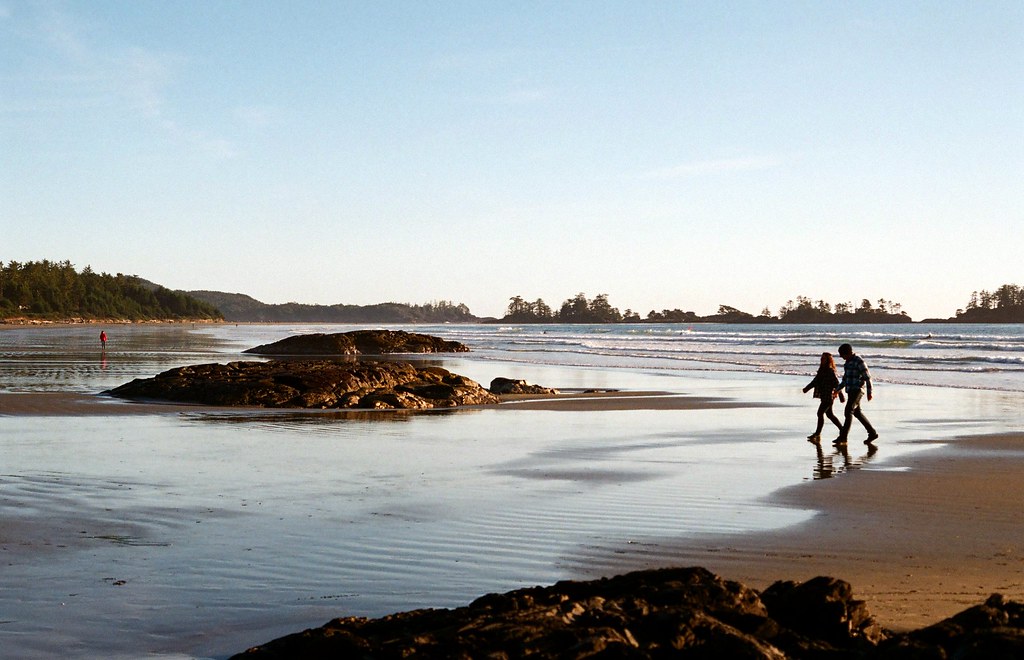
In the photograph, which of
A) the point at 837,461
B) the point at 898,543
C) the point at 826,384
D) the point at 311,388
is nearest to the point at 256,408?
the point at 311,388

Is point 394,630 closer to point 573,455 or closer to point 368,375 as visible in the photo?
point 573,455

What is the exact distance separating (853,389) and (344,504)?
9366 mm

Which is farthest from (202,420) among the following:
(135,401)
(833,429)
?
(833,429)

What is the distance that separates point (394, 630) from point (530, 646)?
31.0 inches

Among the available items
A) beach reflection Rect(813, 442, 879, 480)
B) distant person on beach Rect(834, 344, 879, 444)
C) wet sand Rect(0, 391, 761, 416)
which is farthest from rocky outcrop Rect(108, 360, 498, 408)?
beach reflection Rect(813, 442, 879, 480)

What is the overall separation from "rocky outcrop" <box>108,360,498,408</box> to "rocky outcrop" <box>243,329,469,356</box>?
80.8 feet

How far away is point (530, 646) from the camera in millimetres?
4113

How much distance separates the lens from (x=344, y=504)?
9.16m

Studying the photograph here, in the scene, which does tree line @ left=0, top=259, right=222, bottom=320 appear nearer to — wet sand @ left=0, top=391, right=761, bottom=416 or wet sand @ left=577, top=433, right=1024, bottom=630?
wet sand @ left=0, top=391, right=761, bottom=416

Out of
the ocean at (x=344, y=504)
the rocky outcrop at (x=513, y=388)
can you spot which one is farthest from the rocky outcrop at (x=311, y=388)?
the rocky outcrop at (x=513, y=388)

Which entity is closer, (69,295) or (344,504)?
(344,504)

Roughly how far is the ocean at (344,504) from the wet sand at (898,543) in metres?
0.26

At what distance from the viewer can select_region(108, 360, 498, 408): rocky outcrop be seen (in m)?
19.9

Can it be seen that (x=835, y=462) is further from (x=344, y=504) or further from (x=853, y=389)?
(x=344, y=504)
